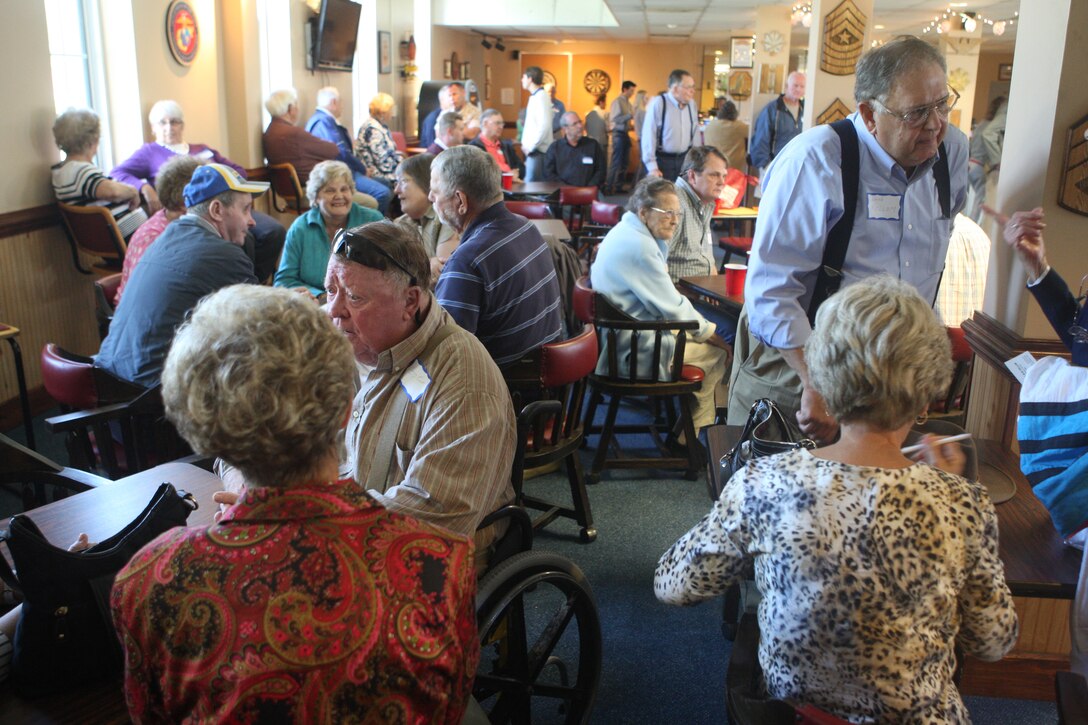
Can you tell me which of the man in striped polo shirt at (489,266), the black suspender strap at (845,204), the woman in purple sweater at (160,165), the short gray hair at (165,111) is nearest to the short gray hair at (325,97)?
the woman in purple sweater at (160,165)

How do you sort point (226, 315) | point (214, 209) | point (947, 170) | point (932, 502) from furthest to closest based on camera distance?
point (214, 209) → point (947, 170) → point (932, 502) → point (226, 315)

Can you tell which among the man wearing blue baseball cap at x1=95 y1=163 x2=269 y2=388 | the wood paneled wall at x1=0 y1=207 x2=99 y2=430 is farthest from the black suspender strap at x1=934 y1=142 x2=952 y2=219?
the wood paneled wall at x1=0 y1=207 x2=99 y2=430

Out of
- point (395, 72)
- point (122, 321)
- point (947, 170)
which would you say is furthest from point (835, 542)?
point (395, 72)

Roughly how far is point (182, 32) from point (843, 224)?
17.8 ft

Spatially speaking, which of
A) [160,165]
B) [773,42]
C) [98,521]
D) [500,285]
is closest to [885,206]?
[500,285]

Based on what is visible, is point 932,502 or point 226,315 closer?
point 226,315

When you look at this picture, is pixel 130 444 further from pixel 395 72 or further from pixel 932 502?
pixel 395 72

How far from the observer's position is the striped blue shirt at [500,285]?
2.67 metres

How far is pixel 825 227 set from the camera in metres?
2.06

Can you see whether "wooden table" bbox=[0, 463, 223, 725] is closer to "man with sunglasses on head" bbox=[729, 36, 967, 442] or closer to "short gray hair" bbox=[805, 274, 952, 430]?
"short gray hair" bbox=[805, 274, 952, 430]

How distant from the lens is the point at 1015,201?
2.32 meters

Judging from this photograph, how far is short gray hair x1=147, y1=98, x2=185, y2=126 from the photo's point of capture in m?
5.51

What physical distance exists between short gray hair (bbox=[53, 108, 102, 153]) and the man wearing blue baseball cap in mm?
2047

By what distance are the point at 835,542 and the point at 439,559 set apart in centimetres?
53
